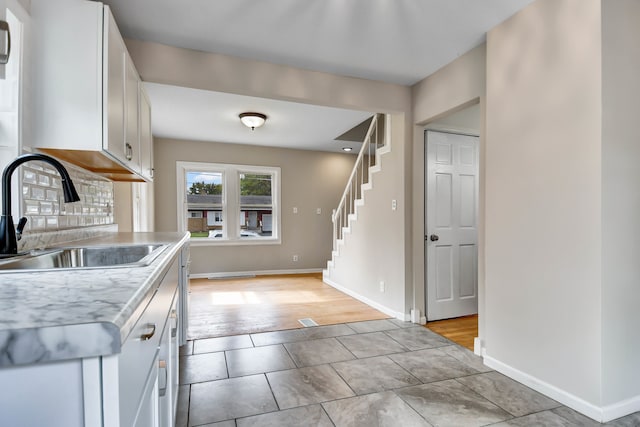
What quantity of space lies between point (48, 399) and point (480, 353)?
2855mm

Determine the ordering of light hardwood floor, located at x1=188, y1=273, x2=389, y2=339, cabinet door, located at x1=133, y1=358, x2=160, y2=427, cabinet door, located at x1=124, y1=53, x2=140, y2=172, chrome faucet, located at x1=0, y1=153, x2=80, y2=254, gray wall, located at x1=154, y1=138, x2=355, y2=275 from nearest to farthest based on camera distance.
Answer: cabinet door, located at x1=133, y1=358, x2=160, y2=427 < chrome faucet, located at x1=0, y1=153, x2=80, y2=254 < cabinet door, located at x1=124, y1=53, x2=140, y2=172 < light hardwood floor, located at x1=188, y1=273, x2=389, y2=339 < gray wall, located at x1=154, y1=138, x2=355, y2=275

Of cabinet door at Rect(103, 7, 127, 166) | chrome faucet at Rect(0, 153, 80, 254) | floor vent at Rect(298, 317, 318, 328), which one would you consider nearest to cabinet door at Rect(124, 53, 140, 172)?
cabinet door at Rect(103, 7, 127, 166)

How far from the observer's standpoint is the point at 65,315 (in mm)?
540

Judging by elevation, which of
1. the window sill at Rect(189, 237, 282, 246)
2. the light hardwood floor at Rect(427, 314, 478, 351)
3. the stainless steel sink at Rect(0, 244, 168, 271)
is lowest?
the light hardwood floor at Rect(427, 314, 478, 351)

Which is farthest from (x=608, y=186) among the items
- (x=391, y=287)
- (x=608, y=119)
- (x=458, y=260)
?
(x=391, y=287)

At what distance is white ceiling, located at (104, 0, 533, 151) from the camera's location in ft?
7.18

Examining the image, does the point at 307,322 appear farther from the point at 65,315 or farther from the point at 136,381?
the point at 65,315

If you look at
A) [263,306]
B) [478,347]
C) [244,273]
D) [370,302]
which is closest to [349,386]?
[478,347]

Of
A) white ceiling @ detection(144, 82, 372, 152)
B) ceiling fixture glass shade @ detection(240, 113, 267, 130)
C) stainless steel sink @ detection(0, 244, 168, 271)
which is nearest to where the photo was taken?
stainless steel sink @ detection(0, 244, 168, 271)

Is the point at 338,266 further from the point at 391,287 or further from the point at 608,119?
the point at 608,119

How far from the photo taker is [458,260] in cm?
367

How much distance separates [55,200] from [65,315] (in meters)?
1.70

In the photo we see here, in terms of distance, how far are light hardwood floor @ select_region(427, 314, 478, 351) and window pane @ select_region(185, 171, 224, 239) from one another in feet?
13.5

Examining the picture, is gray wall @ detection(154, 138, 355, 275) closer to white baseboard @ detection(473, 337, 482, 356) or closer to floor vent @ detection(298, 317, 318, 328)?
floor vent @ detection(298, 317, 318, 328)
